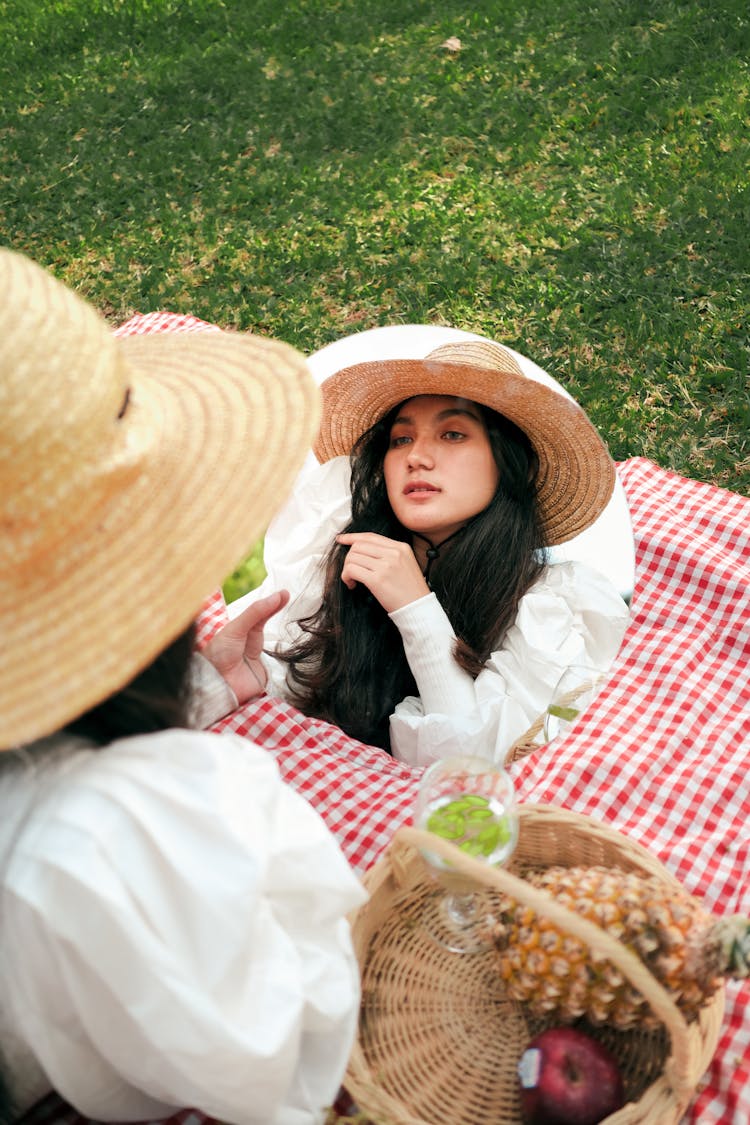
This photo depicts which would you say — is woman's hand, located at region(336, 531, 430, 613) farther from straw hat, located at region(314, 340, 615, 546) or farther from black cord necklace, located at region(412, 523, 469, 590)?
straw hat, located at region(314, 340, 615, 546)

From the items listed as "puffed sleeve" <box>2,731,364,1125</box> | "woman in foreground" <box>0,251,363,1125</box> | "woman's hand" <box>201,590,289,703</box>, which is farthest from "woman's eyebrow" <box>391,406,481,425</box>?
"puffed sleeve" <box>2,731,364,1125</box>

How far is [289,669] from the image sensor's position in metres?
2.88

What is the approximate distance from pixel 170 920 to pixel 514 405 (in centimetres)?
186

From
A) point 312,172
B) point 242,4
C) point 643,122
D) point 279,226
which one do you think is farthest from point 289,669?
point 242,4

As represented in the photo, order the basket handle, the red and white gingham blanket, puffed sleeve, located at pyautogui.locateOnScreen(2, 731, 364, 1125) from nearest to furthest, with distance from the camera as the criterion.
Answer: puffed sleeve, located at pyautogui.locateOnScreen(2, 731, 364, 1125)
the basket handle
the red and white gingham blanket

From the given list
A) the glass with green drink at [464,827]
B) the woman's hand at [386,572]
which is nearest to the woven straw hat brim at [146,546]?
the glass with green drink at [464,827]

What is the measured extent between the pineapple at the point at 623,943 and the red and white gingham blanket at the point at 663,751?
0.36 m

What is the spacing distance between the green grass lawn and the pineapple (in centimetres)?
203

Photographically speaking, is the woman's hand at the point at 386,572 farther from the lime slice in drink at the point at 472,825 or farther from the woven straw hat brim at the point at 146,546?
the woven straw hat brim at the point at 146,546

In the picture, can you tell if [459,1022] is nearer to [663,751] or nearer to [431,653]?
[663,751]

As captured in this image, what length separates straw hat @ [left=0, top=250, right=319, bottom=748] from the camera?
1.25m

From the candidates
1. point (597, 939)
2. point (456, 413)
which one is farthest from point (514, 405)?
point (597, 939)

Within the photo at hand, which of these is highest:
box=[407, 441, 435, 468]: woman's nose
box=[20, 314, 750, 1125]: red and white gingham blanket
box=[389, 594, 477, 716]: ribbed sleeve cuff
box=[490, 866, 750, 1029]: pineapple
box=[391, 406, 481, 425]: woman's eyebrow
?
box=[391, 406, 481, 425]: woman's eyebrow

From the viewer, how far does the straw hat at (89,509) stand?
1.25 m
